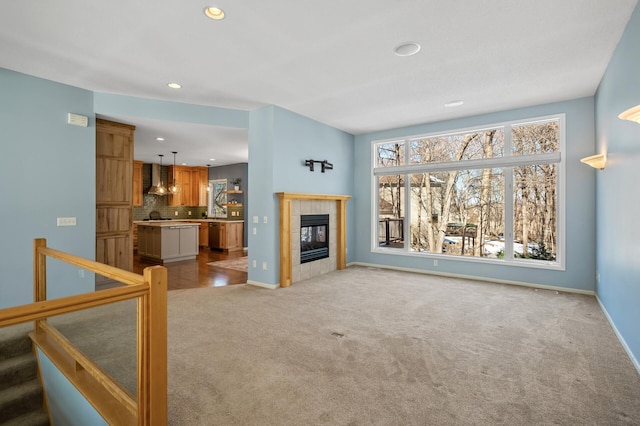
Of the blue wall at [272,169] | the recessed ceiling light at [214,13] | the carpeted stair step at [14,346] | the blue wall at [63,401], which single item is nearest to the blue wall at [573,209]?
the blue wall at [272,169]

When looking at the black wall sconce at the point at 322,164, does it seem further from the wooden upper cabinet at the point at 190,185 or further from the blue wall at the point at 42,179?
the wooden upper cabinet at the point at 190,185

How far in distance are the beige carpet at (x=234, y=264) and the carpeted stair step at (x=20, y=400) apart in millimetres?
3786

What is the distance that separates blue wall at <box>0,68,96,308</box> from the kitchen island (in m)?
2.91

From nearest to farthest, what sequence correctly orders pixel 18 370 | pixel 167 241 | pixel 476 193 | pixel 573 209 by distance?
pixel 18 370 → pixel 573 209 → pixel 476 193 → pixel 167 241

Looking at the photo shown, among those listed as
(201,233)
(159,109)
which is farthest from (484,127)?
(201,233)

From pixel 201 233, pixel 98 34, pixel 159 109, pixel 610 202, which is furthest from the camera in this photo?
pixel 201 233

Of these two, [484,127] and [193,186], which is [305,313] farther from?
[193,186]

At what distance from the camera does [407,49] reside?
3.21m

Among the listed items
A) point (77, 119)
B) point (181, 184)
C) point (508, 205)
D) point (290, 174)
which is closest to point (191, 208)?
point (181, 184)

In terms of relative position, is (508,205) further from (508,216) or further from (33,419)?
(33,419)

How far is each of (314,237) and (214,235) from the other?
4509 millimetres

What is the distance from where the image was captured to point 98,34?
2.91 m

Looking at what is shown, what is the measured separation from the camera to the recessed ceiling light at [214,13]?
2539 millimetres

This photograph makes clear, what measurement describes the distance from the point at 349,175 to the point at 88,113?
458cm
